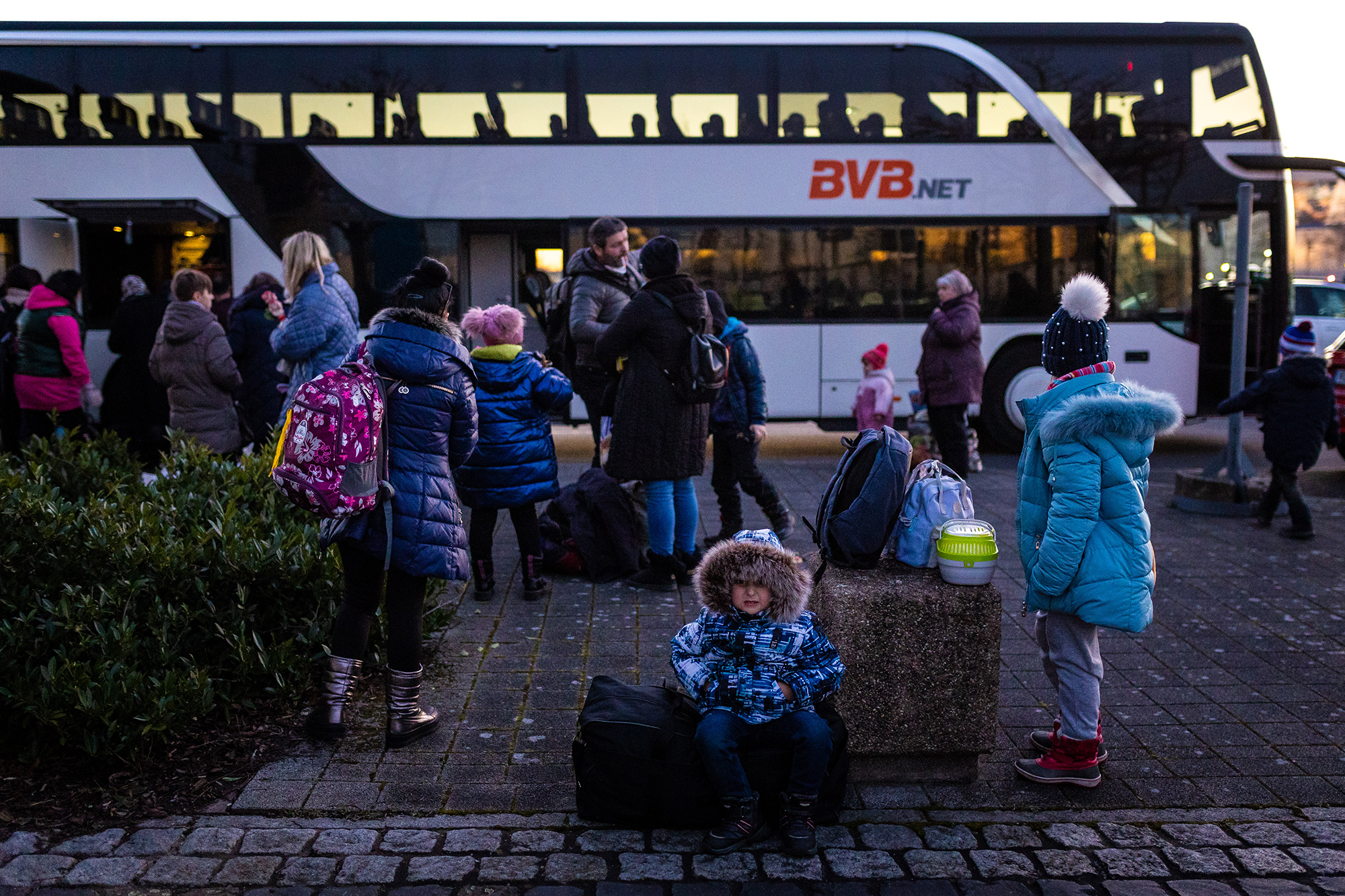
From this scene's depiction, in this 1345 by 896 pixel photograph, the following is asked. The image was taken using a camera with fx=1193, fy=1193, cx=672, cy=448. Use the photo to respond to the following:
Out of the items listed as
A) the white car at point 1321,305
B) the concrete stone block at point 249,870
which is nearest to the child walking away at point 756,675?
the concrete stone block at point 249,870

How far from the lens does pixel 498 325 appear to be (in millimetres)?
6078

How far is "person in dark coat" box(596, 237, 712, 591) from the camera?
20.0ft

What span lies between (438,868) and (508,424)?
9.69 ft

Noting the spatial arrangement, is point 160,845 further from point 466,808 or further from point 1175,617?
point 1175,617

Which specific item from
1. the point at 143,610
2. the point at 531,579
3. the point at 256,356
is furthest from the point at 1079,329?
the point at 256,356

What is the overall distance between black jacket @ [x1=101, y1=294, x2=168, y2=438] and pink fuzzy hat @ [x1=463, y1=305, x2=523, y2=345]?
428cm

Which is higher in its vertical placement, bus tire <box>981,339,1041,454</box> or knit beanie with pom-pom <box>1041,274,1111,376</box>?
knit beanie with pom-pom <box>1041,274,1111,376</box>

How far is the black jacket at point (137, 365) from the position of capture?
948 cm

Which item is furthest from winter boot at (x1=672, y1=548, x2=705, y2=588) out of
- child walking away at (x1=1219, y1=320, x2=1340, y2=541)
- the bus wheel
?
the bus wheel

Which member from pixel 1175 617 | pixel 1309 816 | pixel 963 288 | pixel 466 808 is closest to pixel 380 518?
pixel 466 808

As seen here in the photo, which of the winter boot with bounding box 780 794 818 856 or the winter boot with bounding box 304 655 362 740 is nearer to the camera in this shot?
the winter boot with bounding box 780 794 818 856

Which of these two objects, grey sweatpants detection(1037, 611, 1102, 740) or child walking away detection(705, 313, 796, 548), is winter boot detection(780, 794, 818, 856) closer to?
grey sweatpants detection(1037, 611, 1102, 740)

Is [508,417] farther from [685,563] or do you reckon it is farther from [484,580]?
[685,563]

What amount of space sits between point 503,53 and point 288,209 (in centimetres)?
261
